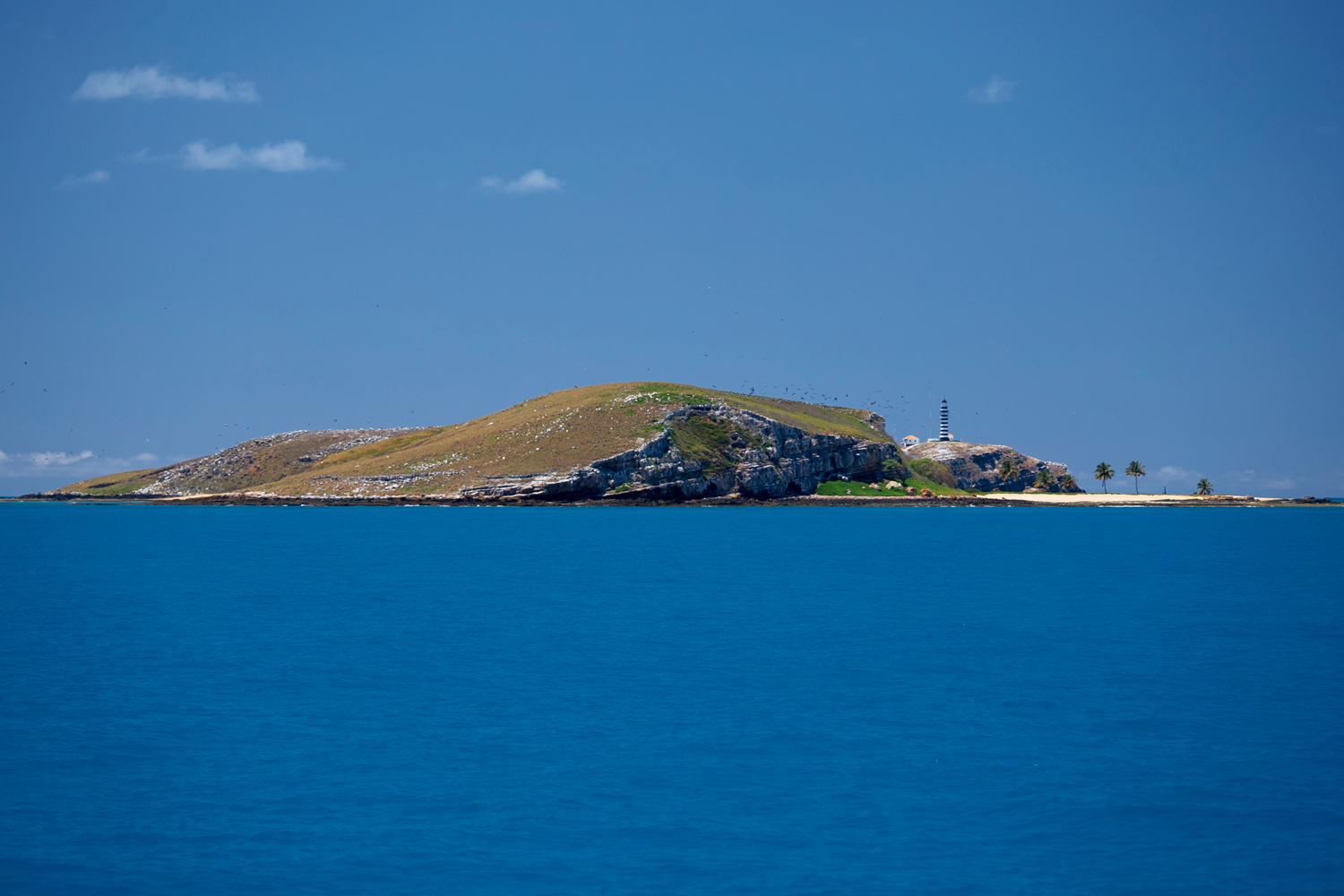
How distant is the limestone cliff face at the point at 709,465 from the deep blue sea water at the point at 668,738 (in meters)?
104

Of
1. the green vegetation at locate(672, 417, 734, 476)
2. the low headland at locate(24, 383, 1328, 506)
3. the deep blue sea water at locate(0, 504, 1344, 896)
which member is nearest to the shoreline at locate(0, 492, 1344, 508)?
the low headland at locate(24, 383, 1328, 506)

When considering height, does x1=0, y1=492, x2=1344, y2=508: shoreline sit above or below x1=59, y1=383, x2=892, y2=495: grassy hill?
below

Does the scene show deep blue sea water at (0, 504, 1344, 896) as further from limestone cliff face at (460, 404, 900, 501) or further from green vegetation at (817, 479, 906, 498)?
green vegetation at (817, 479, 906, 498)

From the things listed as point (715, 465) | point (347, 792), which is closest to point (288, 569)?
point (347, 792)

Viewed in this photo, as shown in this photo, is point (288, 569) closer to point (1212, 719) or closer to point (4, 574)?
point (4, 574)

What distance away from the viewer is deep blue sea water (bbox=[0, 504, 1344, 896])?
1719cm

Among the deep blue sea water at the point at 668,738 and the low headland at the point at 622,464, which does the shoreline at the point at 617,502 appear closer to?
the low headland at the point at 622,464

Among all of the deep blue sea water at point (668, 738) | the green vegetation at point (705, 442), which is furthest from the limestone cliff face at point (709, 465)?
the deep blue sea water at point (668, 738)

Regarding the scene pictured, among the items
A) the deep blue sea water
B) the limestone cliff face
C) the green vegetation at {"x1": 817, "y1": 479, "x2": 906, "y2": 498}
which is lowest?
the deep blue sea water

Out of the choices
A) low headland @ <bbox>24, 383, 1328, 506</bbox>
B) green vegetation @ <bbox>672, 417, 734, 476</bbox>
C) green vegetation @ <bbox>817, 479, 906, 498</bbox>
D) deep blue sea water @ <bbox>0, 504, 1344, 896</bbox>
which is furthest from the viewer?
green vegetation @ <bbox>817, 479, 906, 498</bbox>

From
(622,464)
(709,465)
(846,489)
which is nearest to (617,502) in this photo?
(622,464)

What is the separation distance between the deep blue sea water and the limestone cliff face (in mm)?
103782

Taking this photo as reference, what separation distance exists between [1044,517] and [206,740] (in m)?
145

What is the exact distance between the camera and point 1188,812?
64.0 ft
